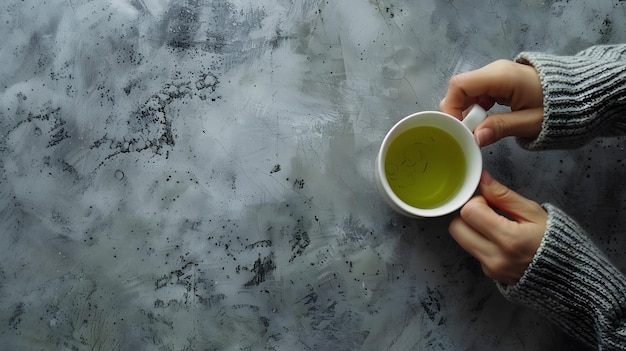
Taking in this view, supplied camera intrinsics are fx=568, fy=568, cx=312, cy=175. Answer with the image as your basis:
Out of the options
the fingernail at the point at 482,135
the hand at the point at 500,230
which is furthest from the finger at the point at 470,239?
the fingernail at the point at 482,135

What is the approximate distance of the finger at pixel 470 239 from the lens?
0.82 m

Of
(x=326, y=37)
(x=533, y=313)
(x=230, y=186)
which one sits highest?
(x=326, y=37)

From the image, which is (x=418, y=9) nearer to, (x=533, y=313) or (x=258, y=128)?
(x=258, y=128)

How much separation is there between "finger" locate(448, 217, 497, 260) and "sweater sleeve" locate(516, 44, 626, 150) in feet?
0.48

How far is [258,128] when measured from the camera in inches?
35.5

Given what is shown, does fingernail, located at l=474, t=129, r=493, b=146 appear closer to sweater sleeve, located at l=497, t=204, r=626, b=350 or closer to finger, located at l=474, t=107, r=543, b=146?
finger, located at l=474, t=107, r=543, b=146

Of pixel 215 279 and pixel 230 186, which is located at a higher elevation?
pixel 230 186

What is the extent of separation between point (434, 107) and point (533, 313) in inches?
14.2

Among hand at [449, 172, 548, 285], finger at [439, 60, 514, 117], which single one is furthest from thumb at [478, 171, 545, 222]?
finger at [439, 60, 514, 117]

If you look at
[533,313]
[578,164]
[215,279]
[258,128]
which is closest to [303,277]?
[215,279]

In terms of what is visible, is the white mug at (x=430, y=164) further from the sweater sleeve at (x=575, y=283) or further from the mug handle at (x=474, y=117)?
the sweater sleeve at (x=575, y=283)

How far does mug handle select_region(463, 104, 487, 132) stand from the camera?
79 cm

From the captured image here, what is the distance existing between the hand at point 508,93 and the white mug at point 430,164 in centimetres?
2

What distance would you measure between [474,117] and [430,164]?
100mm
